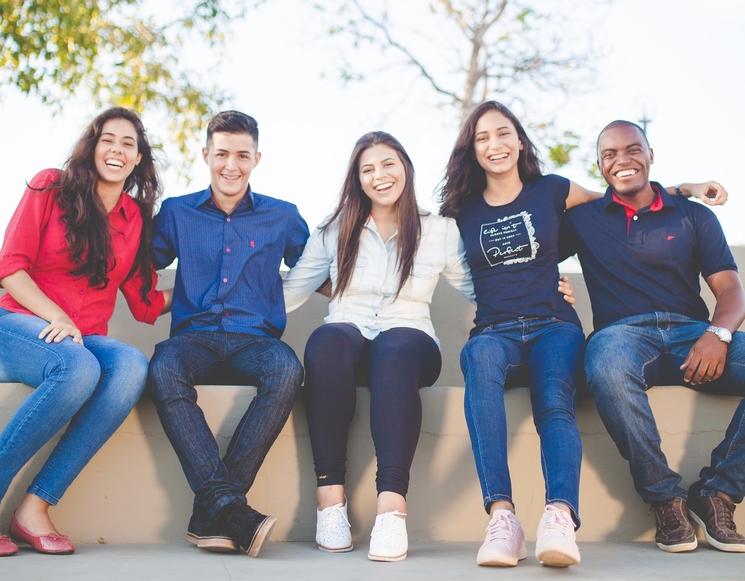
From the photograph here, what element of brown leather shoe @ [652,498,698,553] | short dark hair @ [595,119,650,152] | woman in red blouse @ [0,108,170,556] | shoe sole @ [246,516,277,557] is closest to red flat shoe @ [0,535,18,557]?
woman in red blouse @ [0,108,170,556]

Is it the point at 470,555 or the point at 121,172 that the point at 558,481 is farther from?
the point at 121,172

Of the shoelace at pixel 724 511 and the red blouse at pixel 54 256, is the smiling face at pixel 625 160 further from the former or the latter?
the red blouse at pixel 54 256

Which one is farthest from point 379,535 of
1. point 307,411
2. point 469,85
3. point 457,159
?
point 469,85

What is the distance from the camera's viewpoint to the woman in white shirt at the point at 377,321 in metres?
2.75

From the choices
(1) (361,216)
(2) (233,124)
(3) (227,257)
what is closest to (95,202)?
(3) (227,257)

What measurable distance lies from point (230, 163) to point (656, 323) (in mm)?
1562

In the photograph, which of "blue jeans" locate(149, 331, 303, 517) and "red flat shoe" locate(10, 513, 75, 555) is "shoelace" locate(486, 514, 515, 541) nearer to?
"blue jeans" locate(149, 331, 303, 517)

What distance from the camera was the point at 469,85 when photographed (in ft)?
31.7

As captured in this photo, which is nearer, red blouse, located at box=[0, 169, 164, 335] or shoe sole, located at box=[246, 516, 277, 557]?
shoe sole, located at box=[246, 516, 277, 557]

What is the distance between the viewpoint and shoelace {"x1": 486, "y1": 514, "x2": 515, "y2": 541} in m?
2.49

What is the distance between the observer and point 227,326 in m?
3.17

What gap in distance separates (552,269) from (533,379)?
1.73 feet

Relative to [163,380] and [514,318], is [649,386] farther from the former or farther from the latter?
[163,380]

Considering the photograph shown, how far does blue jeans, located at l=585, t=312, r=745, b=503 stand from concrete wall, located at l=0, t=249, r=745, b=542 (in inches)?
6.6
